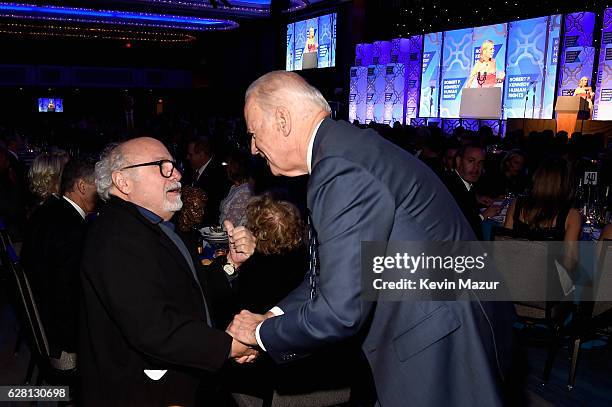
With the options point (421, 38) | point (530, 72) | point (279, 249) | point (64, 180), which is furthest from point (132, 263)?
point (421, 38)

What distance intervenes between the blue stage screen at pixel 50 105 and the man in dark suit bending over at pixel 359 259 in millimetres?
26732

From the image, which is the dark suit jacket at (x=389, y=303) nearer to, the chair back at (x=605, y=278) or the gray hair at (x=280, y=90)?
the gray hair at (x=280, y=90)

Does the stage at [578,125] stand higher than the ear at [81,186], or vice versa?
the stage at [578,125]

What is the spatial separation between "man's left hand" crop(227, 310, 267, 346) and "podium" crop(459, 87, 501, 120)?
7070mm

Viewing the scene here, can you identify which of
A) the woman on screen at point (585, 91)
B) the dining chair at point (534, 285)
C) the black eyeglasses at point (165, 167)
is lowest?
the dining chair at point (534, 285)

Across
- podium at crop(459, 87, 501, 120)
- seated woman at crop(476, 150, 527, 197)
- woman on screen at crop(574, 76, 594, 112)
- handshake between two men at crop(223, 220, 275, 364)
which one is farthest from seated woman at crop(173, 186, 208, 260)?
woman on screen at crop(574, 76, 594, 112)

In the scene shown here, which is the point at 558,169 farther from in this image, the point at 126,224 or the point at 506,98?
the point at 506,98

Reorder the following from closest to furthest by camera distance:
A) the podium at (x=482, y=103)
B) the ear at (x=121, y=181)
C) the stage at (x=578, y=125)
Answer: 1. the ear at (x=121, y=181)
2. the podium at (x=482, y=103)
3. the stage at (x=578, y=125)

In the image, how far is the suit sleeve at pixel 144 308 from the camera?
188 centimetres

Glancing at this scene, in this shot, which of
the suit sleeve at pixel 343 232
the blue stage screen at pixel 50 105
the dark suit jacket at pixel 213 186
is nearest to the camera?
the suit sleeve at pixel 343 232

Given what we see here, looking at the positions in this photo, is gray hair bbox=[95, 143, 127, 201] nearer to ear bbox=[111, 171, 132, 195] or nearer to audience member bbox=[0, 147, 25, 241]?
ear bbox=[111, 171, 132, 195]

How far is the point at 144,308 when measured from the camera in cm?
188

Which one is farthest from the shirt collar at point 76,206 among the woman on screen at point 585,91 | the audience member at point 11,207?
the woman on screen at point 585,91

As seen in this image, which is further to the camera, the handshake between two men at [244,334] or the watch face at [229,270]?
the watch face at [229,270]
